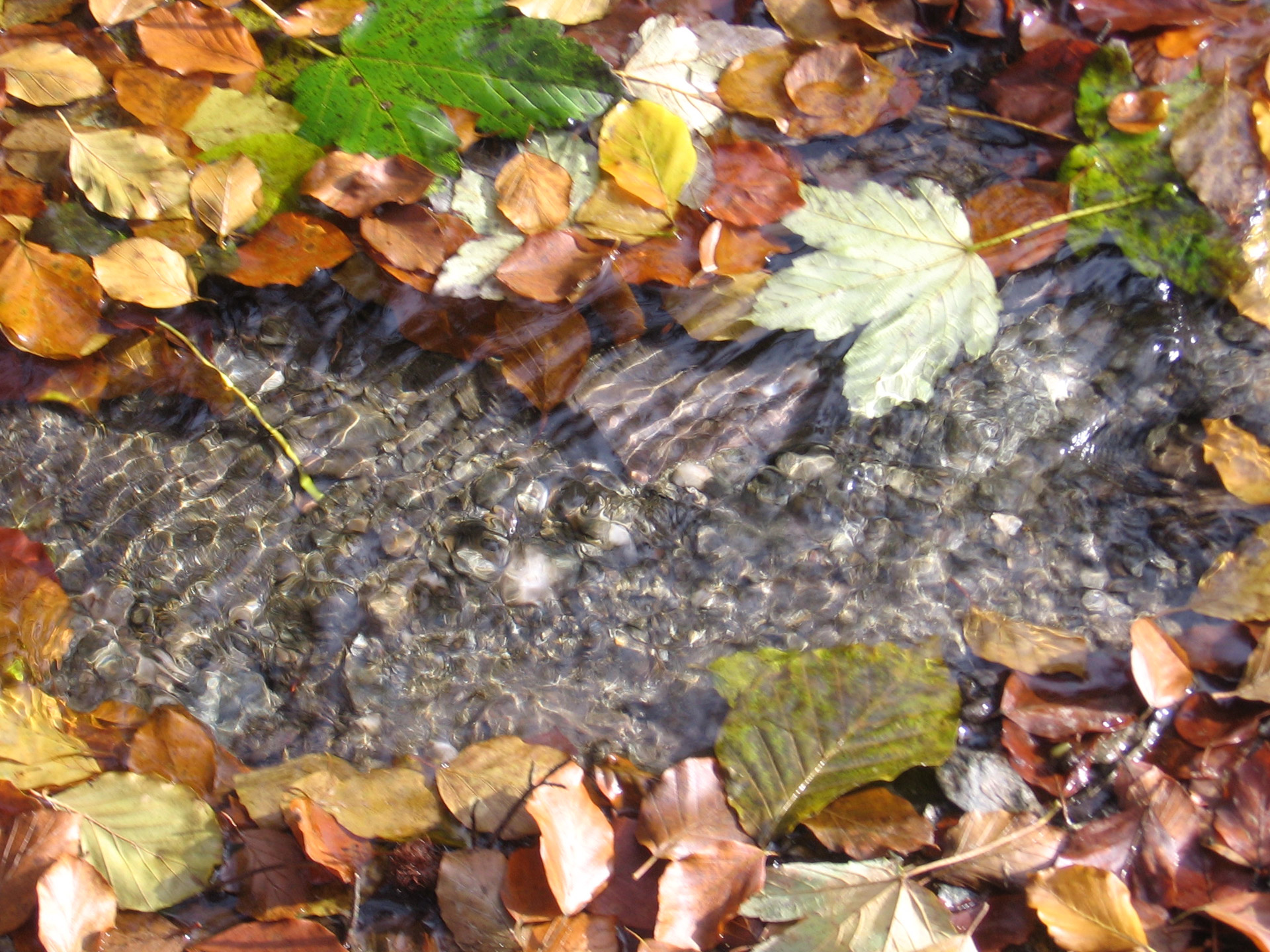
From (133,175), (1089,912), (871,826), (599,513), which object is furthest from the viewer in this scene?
(133,175)

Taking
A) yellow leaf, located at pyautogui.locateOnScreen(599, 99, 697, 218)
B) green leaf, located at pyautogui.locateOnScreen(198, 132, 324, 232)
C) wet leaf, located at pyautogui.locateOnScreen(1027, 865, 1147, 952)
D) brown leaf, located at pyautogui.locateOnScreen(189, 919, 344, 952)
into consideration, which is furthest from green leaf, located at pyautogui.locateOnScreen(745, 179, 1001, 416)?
brown leaf, located at pyautogui.locateOnScreen(189, 919, 344, 952)

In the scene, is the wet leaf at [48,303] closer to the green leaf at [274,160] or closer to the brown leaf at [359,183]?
the green leaf at [274,160]

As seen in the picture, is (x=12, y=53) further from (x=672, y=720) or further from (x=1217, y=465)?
(x=1217, y=465)

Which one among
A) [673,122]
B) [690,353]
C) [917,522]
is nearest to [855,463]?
[917,522]

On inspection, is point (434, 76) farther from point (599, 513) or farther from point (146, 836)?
point (146, 836)

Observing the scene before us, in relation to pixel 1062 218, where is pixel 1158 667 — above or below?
below

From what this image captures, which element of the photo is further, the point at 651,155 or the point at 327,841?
the point at 651,155

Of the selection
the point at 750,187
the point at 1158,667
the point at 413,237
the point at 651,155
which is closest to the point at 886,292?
the point at 750,187
